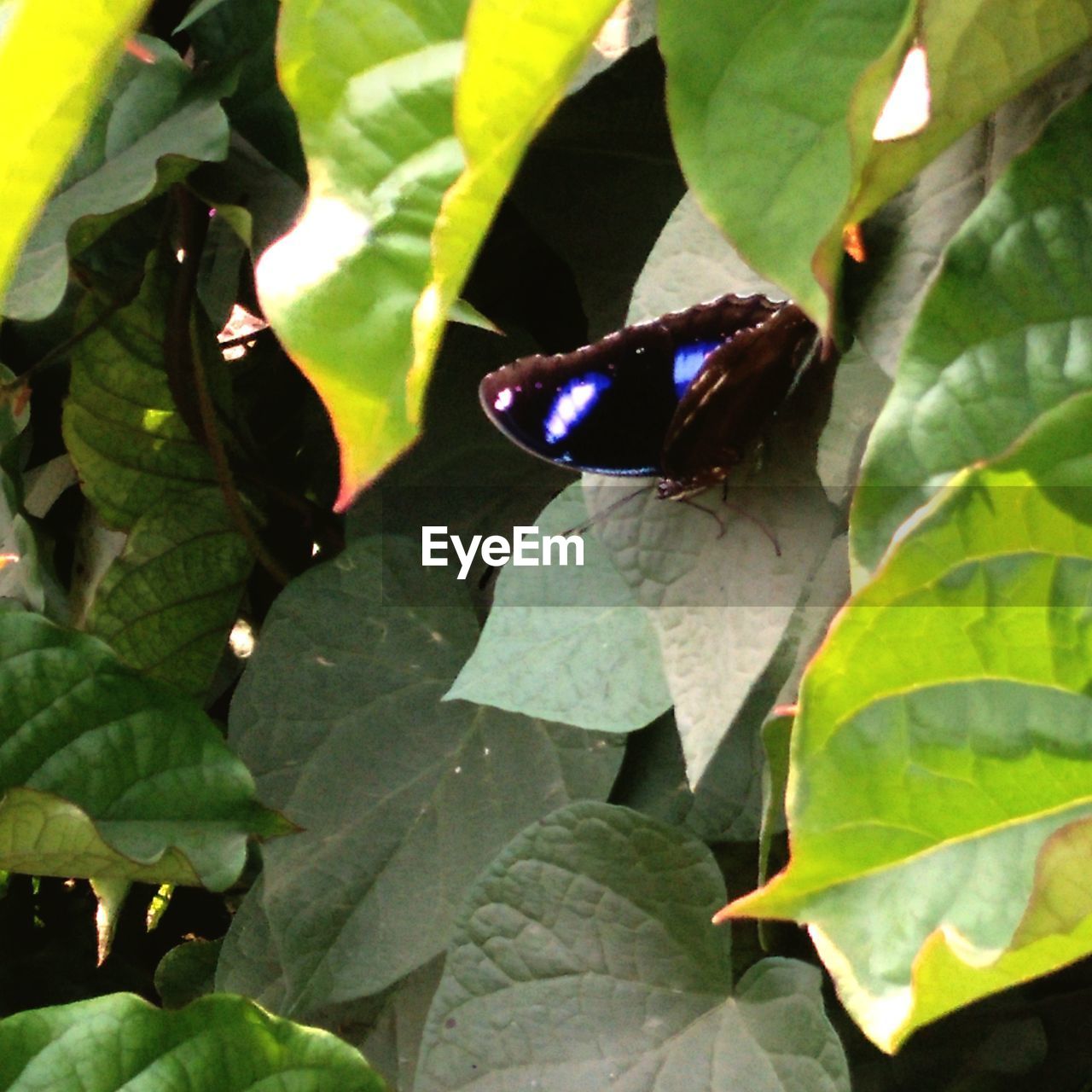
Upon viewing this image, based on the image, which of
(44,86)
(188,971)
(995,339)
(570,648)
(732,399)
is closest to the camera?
(44,86)

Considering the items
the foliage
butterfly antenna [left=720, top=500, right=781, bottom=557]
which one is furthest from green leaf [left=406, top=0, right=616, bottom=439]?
butterfly antenna [left=720, top=500, right=781, bottom=557]

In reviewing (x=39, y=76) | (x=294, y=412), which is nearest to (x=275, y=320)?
(x=39, y=76)

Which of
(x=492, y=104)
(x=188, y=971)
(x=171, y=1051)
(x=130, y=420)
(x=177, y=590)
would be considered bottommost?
(x=188, y=971)

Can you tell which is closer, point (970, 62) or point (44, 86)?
point (44, 86)

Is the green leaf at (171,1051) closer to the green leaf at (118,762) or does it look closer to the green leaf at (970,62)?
the green leaf at (118,762)

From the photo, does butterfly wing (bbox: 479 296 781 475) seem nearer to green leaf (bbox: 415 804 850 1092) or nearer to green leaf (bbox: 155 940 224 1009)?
green leaf (bbox: 415 804 850 1092)

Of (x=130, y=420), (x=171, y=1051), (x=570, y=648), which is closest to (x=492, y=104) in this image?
(x=570, y=648)

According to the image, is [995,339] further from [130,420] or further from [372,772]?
[130,420]
